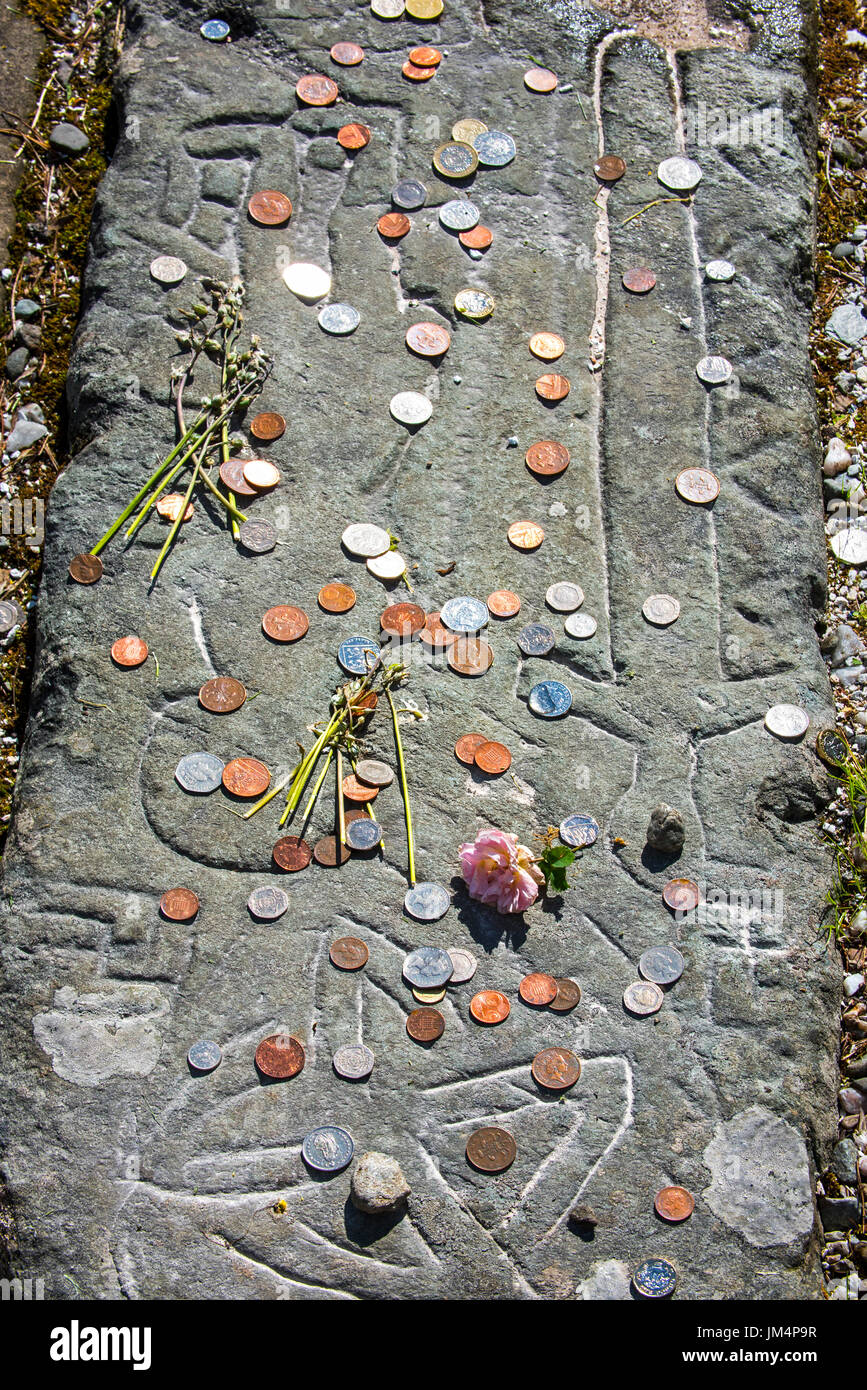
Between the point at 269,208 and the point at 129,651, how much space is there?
178cm

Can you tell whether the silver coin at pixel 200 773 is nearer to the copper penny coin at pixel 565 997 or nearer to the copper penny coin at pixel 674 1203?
the copper penny coin at pixel 565 997

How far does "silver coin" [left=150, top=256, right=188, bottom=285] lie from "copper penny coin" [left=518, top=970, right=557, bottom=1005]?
2.56 metres

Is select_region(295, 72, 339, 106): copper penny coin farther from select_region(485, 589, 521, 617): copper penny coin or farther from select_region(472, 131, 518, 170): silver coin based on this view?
select_region(485, 589, 521, 617): copper penny coin

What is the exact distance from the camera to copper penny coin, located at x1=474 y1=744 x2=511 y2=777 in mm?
3514

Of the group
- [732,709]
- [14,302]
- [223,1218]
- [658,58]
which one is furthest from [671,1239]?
[658,58]

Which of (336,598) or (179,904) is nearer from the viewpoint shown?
(179,904)

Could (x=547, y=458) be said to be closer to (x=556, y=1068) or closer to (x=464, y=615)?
(x=464, y=615)

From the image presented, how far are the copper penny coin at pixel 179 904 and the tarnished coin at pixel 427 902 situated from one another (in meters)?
0.56

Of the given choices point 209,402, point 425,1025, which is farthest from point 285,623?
point 425,1025

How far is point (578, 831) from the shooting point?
3.46 meters

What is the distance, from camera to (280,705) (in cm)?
353

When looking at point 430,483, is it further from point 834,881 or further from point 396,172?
point 834,881

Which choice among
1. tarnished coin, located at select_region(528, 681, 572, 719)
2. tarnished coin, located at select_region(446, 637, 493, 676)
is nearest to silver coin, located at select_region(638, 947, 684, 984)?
tarnished coin, located at select_region(528, 681, 572, 719)

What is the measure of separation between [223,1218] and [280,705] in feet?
4.46
